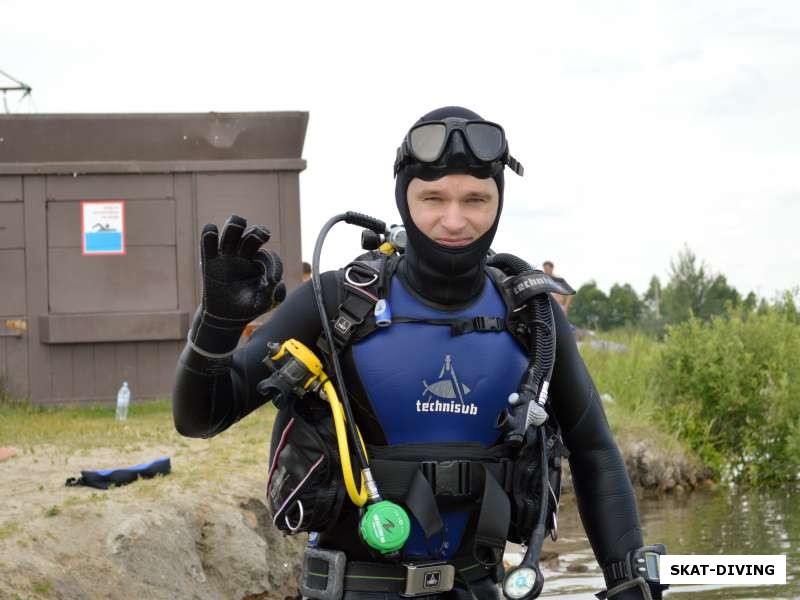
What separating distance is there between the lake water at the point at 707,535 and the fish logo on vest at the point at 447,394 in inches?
146

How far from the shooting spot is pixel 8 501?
5.56 metres

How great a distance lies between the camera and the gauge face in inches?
104

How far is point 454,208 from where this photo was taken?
2832 millimetres

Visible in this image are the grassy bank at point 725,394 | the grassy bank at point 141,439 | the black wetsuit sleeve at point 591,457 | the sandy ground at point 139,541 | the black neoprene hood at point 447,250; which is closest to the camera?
the black neoprene hood at point 447,250

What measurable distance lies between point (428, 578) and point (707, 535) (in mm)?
6193

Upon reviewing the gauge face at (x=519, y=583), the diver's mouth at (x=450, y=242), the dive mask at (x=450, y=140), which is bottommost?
the gauge face at (x=519, y=583)

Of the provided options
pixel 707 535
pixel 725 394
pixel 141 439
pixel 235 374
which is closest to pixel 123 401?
pixel 141 439

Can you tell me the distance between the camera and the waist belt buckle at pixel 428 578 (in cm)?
265

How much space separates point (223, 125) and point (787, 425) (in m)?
6.38

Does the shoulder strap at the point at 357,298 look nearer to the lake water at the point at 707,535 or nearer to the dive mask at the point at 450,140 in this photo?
the dive mask at the point at 450,140

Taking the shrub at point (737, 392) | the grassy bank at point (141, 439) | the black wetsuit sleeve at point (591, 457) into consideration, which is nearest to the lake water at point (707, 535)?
the shrub at point (737, 392)

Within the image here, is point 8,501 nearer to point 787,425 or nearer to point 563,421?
point 563,421

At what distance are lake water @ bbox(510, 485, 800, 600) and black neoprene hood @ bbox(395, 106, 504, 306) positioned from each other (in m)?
3.73

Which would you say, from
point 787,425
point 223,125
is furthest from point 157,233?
point 787,425
